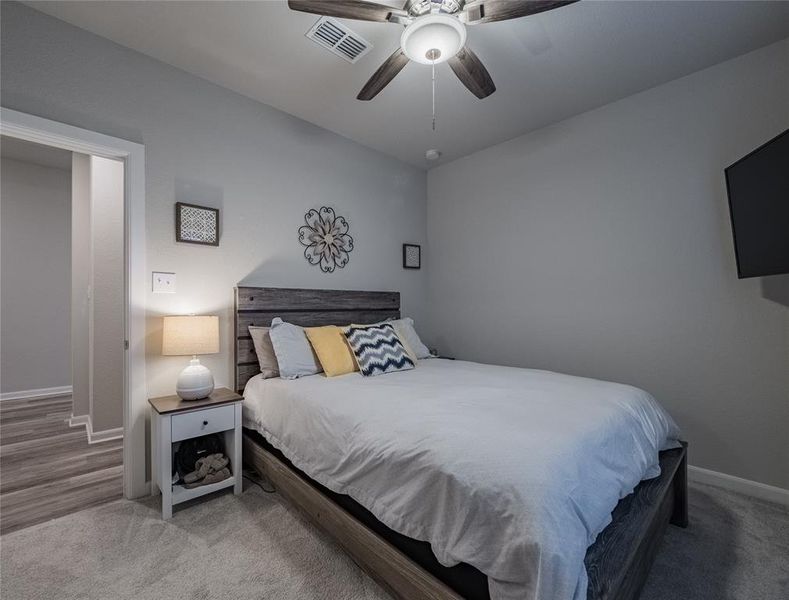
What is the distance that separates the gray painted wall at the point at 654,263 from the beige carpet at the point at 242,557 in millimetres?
678

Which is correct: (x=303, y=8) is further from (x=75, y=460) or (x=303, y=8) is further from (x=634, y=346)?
(x=75, y=460)

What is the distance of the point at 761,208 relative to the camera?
1.95 meters

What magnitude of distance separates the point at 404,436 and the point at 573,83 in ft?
9.09

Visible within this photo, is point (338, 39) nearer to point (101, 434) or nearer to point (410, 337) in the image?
point (410, 337)

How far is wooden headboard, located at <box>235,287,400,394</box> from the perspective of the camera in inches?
106

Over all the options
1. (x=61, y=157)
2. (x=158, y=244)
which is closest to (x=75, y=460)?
(x=158, y=244)

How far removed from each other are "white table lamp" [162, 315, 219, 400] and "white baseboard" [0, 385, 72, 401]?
3818mm

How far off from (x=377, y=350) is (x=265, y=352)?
2.66 feet

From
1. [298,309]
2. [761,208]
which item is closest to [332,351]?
[298,309]

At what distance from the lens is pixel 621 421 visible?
1592mm

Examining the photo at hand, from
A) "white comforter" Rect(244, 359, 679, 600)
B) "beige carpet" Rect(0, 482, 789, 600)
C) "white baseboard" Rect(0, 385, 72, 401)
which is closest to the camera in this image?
"white comforter" Rect(244, 359, 679, 600)

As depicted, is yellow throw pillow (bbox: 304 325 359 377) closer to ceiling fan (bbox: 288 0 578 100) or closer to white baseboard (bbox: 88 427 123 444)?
ceiling fan (bbox: 288 0 578 100)

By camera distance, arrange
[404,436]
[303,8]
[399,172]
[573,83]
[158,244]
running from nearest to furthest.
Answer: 1. [404,436]
2. [303,8]
3. [158,244]
4. [573,83]
5. [399,172]

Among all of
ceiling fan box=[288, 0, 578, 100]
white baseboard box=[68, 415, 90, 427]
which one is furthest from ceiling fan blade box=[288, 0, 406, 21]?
white baseboard box=[68, 415, 90, 427]
